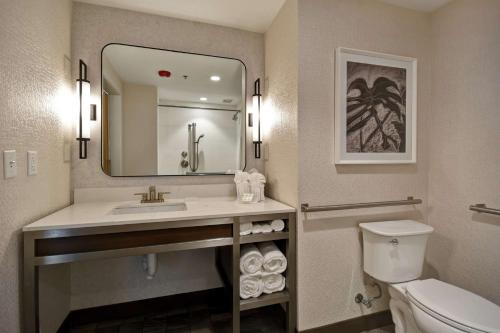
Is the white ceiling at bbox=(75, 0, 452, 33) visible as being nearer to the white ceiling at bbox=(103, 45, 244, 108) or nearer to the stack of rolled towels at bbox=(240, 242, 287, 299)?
the white ceiling at bbox=(103, 45, 244, 108)

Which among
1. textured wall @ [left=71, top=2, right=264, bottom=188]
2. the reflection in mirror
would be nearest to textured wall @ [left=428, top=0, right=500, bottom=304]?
textured wall @ [left=71, top=2, right=264, bottom=188]

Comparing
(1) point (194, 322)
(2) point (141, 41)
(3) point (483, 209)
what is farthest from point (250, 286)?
(2) point (141, 41)

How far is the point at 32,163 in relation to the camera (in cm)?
121

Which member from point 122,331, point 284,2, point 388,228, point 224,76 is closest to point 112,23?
point 224,76

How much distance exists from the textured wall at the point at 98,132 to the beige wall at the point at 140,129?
0.11m

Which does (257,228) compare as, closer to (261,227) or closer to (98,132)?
(261,227)

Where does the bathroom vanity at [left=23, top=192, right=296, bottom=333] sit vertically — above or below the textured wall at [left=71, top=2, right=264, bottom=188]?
below

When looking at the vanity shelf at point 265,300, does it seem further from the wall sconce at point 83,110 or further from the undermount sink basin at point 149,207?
the wall sconce at point 83,110

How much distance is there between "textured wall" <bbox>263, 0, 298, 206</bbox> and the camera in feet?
5.11

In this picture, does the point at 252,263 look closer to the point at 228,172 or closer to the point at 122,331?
the point at 228,172

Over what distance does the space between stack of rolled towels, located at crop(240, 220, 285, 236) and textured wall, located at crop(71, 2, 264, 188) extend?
63 cm

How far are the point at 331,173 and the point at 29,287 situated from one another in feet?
5.77

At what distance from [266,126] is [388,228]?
117cm

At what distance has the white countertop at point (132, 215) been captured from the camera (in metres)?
1.19
